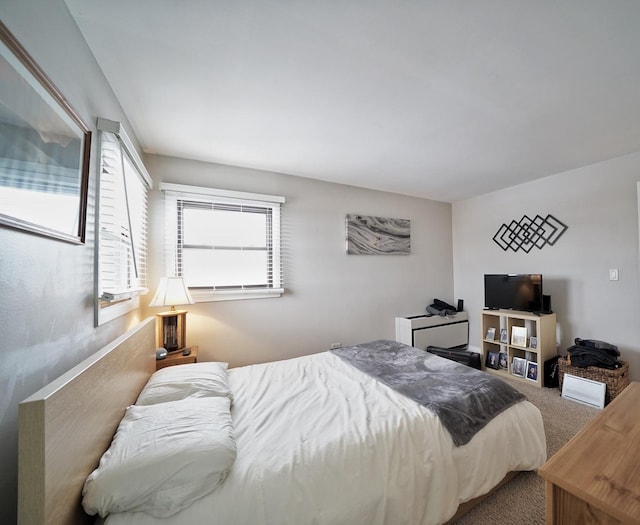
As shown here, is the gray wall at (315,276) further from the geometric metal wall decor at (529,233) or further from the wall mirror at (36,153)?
the wall mirror at (36,153)

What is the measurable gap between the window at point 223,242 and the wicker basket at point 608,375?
3.16 metres

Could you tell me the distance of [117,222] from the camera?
1638 millimetres

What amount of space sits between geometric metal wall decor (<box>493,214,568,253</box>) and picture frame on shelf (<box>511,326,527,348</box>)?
1.04m

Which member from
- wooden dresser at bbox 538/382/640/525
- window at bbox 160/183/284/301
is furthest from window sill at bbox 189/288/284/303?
wooden dresser at bbox 538/382/640/525

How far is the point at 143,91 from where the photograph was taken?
5.39 ft

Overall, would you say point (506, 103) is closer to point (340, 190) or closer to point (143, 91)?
point (340, 190)

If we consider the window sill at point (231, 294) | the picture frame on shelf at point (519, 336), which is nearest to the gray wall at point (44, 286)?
the window sill at point (231, 294)

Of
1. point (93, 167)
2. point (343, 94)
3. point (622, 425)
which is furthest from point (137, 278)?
point (622, 425)

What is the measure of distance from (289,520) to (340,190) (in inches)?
123

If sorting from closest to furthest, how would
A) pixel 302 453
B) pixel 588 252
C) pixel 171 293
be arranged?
pixel 302 453 → pixel 171 293 → pixel 588 252

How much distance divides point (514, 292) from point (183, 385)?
3675 millimetres

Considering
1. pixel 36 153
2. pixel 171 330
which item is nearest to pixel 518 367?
pixel 171 330

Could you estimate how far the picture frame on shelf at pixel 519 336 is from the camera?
3.06 metres

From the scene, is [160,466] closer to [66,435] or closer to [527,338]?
[66,435]
